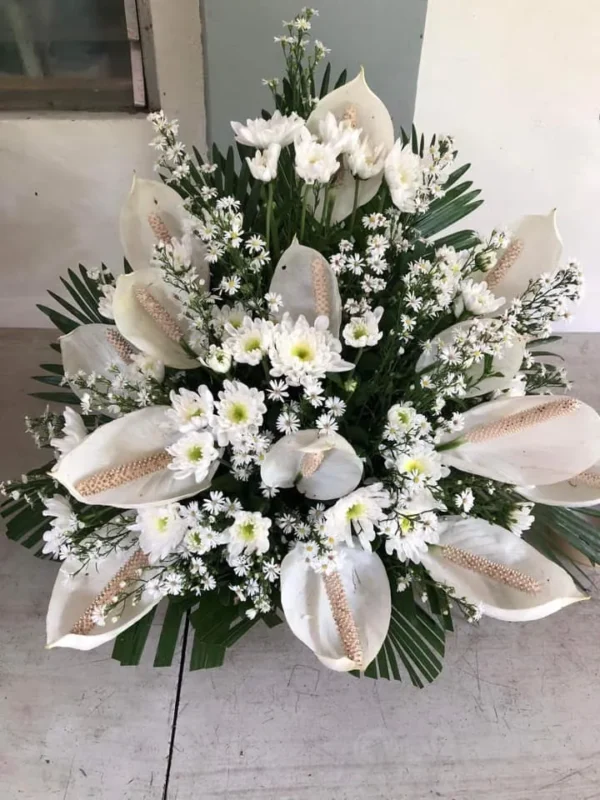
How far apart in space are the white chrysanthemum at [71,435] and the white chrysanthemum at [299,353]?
0.21 metres

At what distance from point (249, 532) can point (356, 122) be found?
0.42 metres

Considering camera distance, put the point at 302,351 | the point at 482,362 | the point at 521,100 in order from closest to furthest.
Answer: the point at 302,351 → the point at 482,362 → the point at 521,100

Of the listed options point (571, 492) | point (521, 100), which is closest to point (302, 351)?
point (571, 492)

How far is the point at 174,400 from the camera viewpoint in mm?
543

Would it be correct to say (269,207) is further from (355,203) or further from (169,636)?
(169,636)

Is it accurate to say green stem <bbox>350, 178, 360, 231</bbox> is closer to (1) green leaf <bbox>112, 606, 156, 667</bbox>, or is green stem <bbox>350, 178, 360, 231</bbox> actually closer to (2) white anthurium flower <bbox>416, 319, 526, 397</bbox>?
(2) white anthurium flower <bbox>416, 319, 526, 397</bbox>

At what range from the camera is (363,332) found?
21.4 inches

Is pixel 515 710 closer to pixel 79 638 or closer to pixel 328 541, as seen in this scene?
pixel 328 541

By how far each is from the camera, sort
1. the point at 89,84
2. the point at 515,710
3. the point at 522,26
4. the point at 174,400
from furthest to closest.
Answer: the point at 89,84, the point at 522,26, the point at 515,710, the point at 174,400

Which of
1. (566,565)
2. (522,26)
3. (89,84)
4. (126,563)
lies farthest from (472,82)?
(126,563)

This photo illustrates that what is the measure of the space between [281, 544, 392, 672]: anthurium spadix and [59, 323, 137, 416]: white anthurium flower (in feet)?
0.90

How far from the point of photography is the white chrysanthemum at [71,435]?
0.59 metres

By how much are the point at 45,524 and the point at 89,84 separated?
753 mm

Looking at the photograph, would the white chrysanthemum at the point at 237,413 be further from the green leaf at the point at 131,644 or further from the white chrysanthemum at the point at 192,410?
the green leaf at the point at 131,644
